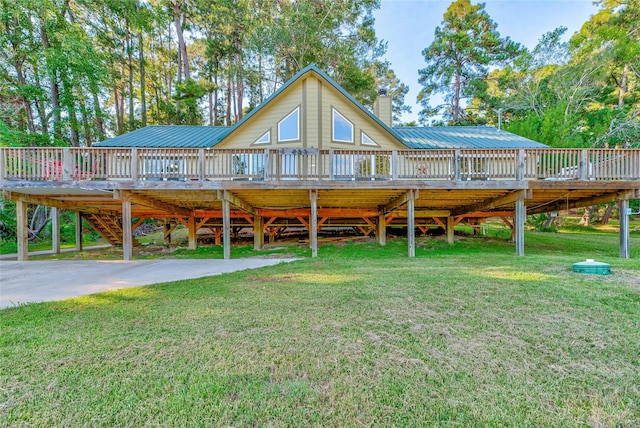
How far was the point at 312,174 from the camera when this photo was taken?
814cm

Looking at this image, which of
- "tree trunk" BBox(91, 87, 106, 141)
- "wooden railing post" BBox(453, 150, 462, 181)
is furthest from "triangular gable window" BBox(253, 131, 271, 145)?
"tree trunk" BBox(91, 87, 106, 141)

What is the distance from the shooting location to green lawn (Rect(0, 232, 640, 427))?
1.59 metres

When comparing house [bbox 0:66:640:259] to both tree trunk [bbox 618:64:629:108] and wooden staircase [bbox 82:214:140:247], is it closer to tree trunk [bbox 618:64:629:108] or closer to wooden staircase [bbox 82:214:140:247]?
wooden staircase [bbox 82:214:140:247]

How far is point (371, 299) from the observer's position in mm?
3588

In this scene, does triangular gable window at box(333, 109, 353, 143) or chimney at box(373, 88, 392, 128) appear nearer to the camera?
triangular gable window at box(333, 109, 353, 143)

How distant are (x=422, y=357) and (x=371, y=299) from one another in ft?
4.69

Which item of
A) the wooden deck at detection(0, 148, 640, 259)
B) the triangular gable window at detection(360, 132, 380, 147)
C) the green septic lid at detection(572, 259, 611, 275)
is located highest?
the triangular gable window at detection(360, 132, 380, 147)

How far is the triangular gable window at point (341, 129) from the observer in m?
9.99

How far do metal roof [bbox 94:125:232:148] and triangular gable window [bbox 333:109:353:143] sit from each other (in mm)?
4172

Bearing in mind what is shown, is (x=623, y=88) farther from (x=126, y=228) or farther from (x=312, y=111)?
(x=126, y=228)

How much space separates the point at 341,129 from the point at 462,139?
5916 millimetres

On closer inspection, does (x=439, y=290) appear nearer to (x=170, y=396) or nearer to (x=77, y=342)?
(x=170, y=396)

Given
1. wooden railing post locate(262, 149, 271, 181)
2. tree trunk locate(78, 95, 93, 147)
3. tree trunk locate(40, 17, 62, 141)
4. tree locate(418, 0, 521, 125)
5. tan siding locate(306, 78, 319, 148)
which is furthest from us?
tree locate(418, 0, 521, 125)

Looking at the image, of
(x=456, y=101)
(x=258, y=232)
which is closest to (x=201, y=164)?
(x=258, y=232)
